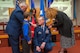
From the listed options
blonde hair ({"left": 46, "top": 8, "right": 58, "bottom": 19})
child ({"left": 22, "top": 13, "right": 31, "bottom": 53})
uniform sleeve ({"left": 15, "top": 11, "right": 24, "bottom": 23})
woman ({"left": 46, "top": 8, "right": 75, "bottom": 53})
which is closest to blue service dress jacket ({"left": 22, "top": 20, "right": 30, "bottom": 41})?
child ({"left": 22, "top": 13, "right": 31, "bottom": 53})

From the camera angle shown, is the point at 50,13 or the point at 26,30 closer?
the point at 26,30

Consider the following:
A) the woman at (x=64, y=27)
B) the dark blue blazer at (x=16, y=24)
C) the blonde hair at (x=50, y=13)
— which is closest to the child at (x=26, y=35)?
the dark blue blazer at (x=16, y=24)

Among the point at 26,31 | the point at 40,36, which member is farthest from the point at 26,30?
the point at 40,36

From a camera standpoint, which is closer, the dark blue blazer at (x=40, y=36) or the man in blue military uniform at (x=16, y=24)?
the dark blue blazer at (x=40, y=36)

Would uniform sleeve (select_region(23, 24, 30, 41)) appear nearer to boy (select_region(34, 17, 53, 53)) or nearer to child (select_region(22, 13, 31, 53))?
child (select_region(22, 13, 31, 53))

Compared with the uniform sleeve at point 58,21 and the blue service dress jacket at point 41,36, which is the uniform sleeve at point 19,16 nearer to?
the blue service dress jacket at point 41,36

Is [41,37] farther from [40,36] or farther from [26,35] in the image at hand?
[26,35]

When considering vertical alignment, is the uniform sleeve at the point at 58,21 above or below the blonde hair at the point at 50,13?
below

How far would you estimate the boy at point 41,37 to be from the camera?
330 centimetres

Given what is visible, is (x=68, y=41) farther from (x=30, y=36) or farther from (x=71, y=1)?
(x=71, y=1)

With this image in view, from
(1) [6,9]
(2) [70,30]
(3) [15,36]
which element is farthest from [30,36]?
(1) [6,9]

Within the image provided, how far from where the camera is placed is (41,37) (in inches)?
131

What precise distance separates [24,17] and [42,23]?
0.50 meters

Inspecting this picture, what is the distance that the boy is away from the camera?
330 cm
